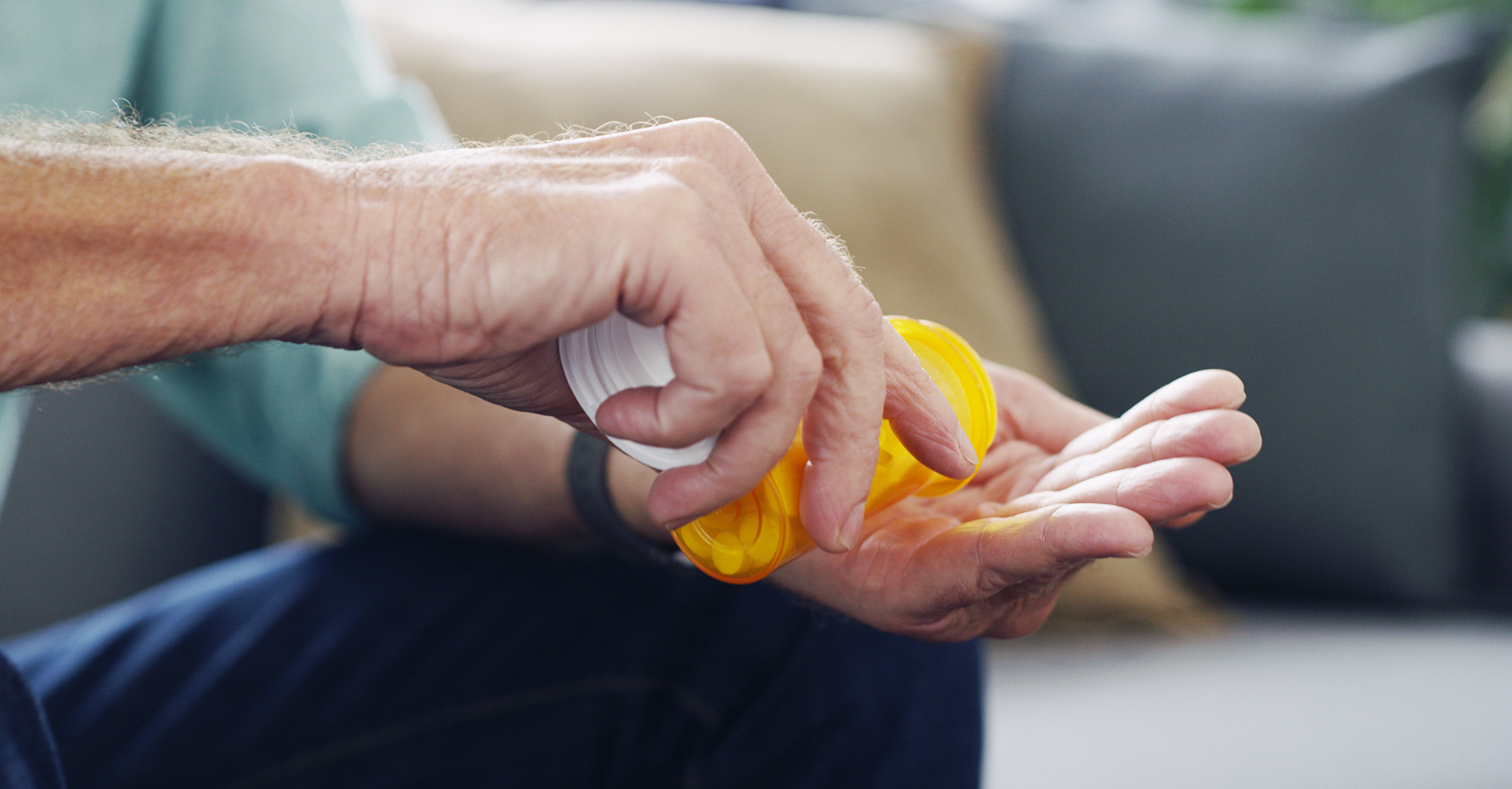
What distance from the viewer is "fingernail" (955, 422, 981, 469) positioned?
0.48 meters

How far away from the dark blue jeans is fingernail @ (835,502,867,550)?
8.3 inches

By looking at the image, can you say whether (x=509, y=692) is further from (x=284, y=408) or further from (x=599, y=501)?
(x=284, y=408)

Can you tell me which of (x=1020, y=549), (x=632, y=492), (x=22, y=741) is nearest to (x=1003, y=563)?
(x=1020, y=549)

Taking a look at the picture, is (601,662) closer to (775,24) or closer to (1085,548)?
(1085,548)

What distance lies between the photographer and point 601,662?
0.71m

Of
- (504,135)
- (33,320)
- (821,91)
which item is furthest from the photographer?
(821,91)

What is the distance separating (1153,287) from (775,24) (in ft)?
1.79

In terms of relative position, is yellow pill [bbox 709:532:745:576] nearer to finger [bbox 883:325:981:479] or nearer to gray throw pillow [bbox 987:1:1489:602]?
finger [bbox 883:325:981:479]

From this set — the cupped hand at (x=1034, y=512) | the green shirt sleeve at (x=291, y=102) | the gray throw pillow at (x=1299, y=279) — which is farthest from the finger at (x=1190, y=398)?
the gray throw pillow at (x=1299, y=279)

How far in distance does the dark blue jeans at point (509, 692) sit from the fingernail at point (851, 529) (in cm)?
21

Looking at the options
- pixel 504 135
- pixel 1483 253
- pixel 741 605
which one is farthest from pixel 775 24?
pixel 1483 253

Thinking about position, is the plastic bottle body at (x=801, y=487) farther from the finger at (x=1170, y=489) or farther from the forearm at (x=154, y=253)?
the forearm at (x=154, y=253)

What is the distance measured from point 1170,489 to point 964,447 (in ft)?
0.31

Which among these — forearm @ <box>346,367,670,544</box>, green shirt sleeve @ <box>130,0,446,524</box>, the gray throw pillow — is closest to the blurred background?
the gray throw pillow
